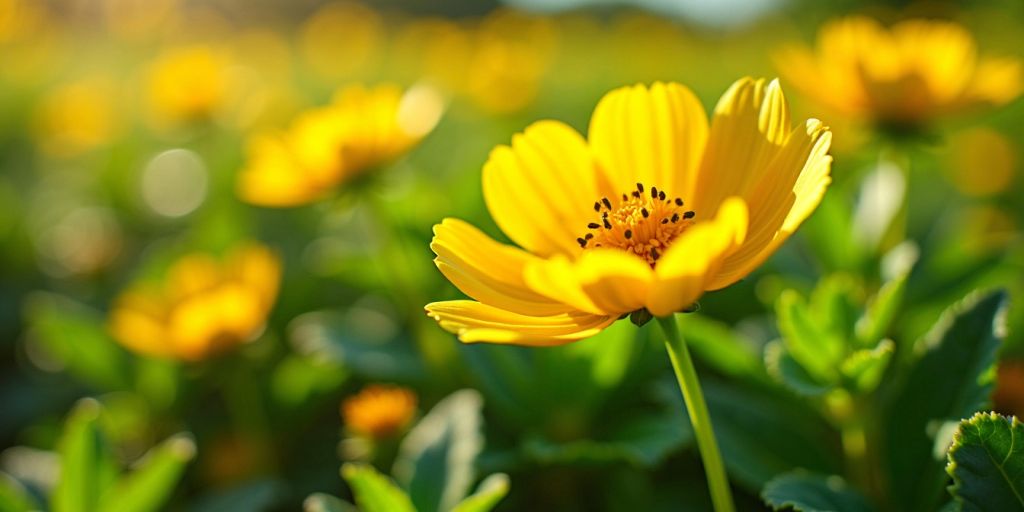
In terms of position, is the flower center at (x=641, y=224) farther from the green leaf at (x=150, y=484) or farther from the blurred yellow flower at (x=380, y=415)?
the green leaf at (x=150, y=484)

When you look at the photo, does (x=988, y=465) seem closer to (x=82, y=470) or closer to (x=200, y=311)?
(x=82, y=470)

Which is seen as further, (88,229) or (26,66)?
(26,66)

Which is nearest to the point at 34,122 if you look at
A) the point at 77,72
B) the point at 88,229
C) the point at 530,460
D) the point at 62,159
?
the point at 62,159

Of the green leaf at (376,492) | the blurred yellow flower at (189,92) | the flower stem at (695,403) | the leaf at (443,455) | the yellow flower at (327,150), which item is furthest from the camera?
the blurred yellow flower at (189,92)

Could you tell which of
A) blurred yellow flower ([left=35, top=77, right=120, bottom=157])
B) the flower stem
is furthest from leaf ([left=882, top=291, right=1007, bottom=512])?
blurred yellow flower ([left=35, top=77, right=120, bottom=157])

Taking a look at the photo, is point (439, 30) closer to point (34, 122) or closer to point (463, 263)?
point (34, 122)

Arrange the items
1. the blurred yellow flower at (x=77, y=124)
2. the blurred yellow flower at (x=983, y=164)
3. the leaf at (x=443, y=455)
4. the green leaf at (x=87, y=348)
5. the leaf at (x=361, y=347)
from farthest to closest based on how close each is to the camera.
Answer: the blurred yellow flower at (x=77, y=124) < the blurred yellow flower at (x=983, y=164) < the green leaf at (x=87, y=348) < the leaf at (x=361, y=347) < the leaf at (x=443, y=455)

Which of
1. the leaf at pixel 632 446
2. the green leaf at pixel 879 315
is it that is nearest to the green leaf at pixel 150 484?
the leaf at pixel 632 446
